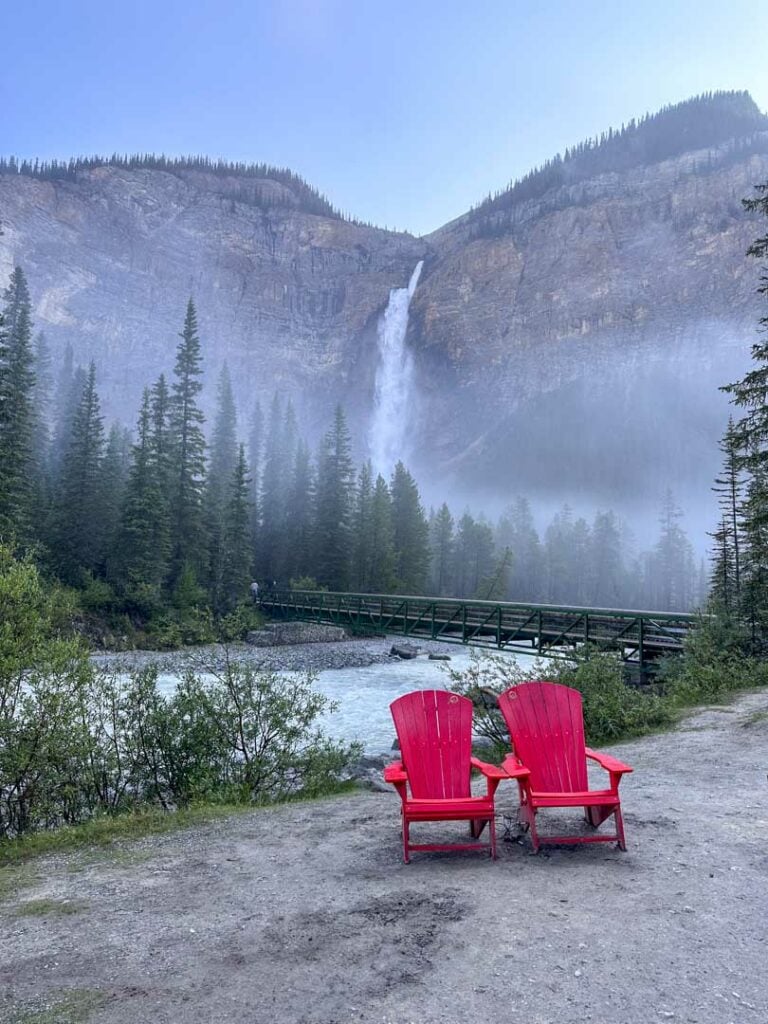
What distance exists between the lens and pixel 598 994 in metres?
2.49

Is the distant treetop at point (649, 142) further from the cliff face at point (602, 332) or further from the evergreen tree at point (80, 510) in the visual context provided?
the evergreen tree at point (80, 510)

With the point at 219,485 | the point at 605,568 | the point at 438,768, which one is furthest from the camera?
the point at 605,568

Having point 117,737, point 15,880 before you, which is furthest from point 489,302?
point 15,880

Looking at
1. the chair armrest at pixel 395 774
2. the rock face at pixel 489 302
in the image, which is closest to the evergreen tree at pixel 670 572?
the rock face at pixel 489 302

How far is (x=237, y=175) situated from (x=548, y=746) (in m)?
209

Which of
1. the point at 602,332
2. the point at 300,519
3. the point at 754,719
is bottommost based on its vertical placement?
the point at 754,719

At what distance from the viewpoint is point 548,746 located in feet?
15.3

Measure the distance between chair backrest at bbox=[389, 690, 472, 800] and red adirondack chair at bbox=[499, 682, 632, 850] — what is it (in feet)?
1.18

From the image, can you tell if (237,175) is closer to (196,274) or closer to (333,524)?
(196,274)

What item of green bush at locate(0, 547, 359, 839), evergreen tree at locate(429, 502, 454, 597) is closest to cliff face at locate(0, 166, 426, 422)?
evergreen tree at locate(429, 502, 454, 597)

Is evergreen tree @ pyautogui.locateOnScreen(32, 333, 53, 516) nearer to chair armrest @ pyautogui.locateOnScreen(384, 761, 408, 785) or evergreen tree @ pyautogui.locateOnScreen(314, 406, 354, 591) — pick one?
evergreen tree @ pyautogui.locateOnScreen(314, 406, 354, 591)

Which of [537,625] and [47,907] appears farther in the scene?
[537,625]

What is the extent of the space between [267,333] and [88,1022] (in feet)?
523

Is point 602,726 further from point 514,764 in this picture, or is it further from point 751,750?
point 514,764
